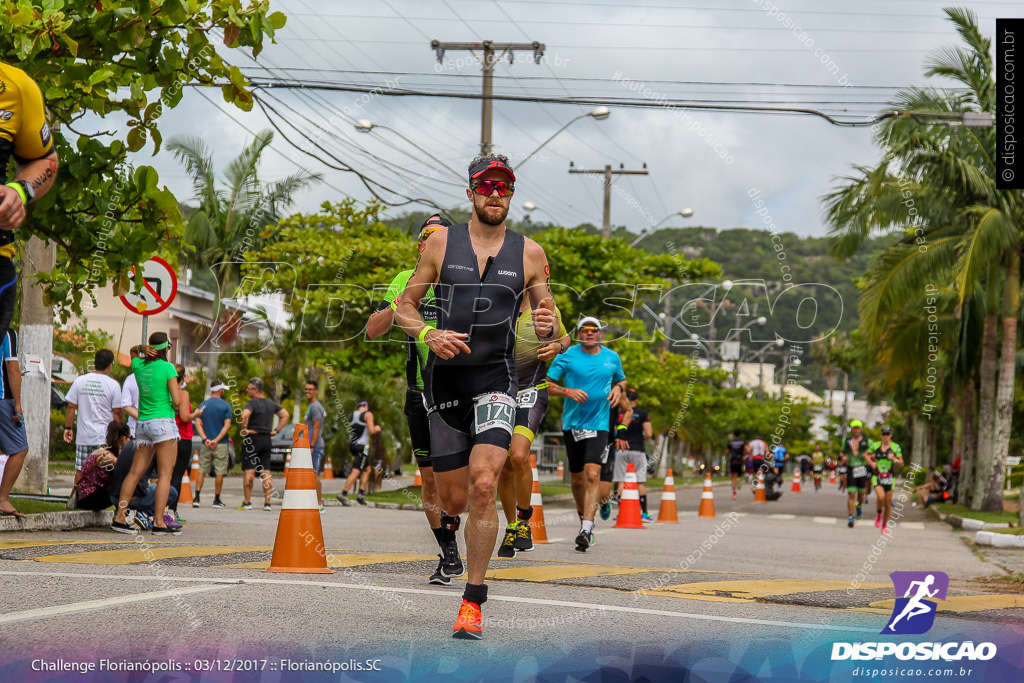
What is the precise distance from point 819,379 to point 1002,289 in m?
94.9

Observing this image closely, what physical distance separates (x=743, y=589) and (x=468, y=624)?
3109 millimetres

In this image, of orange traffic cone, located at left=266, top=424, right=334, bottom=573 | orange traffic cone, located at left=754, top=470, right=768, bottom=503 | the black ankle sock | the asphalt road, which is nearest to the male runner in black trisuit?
the black ankle sock

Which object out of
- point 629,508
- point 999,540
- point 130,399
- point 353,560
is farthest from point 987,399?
point 353,560

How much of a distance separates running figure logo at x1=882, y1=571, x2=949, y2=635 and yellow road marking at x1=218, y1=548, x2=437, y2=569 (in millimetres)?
3729

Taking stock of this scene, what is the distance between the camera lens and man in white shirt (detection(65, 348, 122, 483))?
12977 millimetres

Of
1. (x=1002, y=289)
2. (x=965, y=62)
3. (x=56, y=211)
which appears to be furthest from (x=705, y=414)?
(x=56, y=211)

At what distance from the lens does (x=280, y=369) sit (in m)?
29.0

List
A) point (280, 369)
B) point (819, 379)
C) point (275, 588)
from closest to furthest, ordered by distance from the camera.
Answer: point (275, 588), point (280, 369), point (819, 379)

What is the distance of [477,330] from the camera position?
5516 millimetres

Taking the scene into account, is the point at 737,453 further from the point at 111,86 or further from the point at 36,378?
the point at 111,86

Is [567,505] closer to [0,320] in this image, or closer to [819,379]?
[0,320]

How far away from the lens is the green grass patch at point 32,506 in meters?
11.0

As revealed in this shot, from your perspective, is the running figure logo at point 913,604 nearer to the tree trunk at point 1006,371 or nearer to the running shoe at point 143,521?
the running shoe at point 143,521

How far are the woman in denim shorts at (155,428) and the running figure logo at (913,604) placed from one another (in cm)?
719
